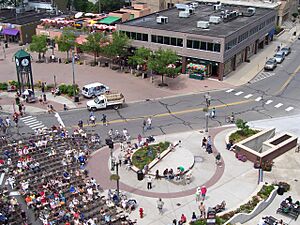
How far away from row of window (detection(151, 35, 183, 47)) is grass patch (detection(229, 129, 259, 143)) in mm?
24043

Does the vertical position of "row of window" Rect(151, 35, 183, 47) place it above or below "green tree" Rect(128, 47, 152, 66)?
above

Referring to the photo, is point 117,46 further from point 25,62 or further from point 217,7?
point 217,7

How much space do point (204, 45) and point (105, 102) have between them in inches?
758

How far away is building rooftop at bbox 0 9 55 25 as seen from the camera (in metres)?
88.8

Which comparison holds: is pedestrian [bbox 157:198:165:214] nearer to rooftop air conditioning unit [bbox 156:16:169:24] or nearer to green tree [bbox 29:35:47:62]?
rooftop air conditioning unit [bbox 156:16:169:24]

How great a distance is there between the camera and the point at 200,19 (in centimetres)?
7325

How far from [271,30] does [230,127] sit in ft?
146

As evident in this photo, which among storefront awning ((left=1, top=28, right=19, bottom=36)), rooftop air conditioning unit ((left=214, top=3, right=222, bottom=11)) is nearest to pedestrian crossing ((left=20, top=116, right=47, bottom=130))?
storefront awning ((left=1, top=28, right=19, bottom=36))

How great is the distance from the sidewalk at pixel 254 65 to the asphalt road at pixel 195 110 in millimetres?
2527

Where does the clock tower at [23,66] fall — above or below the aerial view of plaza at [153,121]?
above

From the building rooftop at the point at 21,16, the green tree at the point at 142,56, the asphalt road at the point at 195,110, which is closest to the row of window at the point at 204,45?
the green tree at the point at 142,56

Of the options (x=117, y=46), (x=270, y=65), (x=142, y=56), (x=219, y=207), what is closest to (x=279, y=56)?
(x=270, y=65)

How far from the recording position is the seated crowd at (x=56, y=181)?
3106 centimetres

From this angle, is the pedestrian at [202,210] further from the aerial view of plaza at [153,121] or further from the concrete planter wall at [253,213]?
the concrete planter wall at [253,213]
